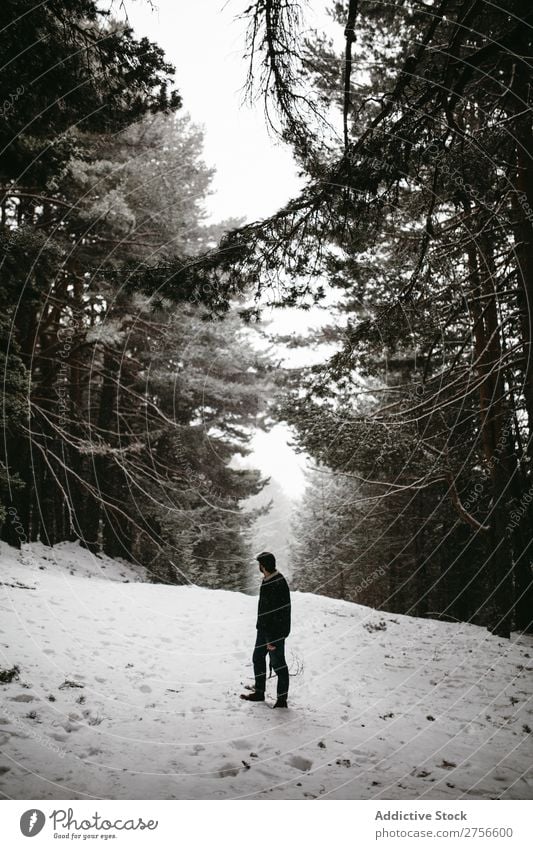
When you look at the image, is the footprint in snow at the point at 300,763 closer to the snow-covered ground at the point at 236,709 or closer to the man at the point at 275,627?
the snow-covered ground at the point at 236,709

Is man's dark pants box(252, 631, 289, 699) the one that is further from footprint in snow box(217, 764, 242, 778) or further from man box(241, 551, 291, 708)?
footprint in snow box(217, 764, 242, 778)

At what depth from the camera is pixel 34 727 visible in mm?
3412

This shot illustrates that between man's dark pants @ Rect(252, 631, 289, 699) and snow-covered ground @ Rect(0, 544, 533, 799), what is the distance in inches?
8.9

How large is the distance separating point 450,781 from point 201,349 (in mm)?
12825

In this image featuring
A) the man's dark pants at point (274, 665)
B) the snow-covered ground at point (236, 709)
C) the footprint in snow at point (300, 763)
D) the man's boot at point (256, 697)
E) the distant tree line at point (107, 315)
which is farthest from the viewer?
the man's boot at point (256, 697)

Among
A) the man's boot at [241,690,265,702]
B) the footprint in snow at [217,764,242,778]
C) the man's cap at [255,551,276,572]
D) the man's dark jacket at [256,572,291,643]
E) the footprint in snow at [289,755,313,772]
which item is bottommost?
the footprint in snow at [217,764,242,778]

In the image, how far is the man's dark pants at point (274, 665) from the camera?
4582 mm

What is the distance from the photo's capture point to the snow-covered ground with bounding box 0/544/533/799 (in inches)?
118

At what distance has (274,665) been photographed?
4.61 metres

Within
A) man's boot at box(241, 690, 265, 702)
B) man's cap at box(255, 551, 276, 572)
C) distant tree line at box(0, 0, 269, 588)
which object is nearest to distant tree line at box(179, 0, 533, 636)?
distant tree line at box(0, 0, 269, 588)

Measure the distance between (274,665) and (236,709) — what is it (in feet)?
1.84

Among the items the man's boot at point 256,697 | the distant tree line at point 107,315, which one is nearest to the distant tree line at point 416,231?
the distant tree line at point 107,315

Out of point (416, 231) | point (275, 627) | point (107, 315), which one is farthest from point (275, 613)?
point (107, 315)

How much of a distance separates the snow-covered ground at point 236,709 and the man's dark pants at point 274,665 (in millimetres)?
225
